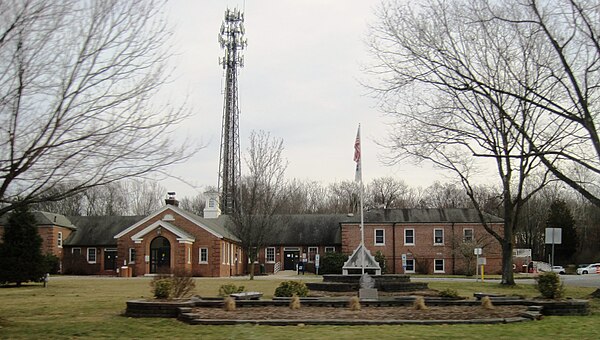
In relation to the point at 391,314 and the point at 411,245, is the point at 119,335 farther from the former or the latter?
the point at 411,245

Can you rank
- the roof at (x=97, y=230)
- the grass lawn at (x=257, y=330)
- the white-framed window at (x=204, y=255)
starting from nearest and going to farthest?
the grass lawn at (x=257, y=330), the white-framed window at (x=204, y=255), the roof at (x=97, y=230)

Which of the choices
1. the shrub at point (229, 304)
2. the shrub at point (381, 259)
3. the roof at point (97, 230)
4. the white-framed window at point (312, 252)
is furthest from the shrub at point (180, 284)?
the white-framed window at point (312, 252)

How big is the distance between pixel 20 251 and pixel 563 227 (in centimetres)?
6094

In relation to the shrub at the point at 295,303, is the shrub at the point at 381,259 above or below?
below

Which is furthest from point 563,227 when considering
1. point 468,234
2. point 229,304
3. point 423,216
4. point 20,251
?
point 229,304

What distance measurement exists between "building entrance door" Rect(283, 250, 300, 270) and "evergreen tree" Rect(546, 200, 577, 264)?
31.4 metres

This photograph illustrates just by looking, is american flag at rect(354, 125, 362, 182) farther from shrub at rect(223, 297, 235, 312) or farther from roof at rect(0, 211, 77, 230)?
roof at rect(0, 211, 77, 230)

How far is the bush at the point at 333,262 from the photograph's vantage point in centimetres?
5631

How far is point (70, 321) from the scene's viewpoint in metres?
15.7

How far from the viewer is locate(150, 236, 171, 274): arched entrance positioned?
54.1 m

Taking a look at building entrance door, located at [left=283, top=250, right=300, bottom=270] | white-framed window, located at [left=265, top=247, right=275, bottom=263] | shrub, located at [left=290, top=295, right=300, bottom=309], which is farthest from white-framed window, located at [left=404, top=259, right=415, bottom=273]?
shrub, located at [left=290, top=295, right=300, bottom=309]

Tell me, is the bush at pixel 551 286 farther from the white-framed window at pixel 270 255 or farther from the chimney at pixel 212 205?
the chimney at pixel 212 205

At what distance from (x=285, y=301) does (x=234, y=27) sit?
203 ft

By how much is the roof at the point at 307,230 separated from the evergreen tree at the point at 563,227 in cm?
2785
